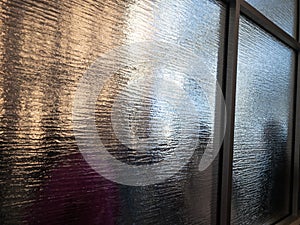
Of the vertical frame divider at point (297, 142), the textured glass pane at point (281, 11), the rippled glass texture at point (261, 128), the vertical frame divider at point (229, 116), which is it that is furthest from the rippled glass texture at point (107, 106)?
the vertical frame divider at point (297, 142)

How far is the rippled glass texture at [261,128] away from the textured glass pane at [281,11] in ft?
0.30

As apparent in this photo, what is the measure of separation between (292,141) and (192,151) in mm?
1146

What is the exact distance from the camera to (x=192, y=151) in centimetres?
132

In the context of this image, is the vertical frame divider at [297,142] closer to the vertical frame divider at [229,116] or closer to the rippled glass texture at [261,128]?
the rippled glass texture at [261,128]

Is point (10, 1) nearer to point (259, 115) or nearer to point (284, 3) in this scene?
point (259, 115)

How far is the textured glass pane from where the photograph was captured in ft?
5.77

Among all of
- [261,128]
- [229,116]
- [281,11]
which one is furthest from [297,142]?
[229,116]

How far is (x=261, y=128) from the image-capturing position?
1.80 m

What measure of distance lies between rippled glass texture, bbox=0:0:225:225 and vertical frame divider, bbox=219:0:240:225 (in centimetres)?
4

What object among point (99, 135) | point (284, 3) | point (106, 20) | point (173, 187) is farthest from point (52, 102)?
point (284, 3)

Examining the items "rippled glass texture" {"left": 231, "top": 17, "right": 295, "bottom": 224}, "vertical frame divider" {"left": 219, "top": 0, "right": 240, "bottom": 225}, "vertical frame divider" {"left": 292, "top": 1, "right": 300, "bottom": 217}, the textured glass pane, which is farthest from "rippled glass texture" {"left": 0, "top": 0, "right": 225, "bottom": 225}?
"vertical frame divider" {"left": 292, "top": 1, "right": 300, "bottom": 217}

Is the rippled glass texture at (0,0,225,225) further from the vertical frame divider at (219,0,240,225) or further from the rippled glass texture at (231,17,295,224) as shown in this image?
the rippled glass texture at (231,17,295,224)

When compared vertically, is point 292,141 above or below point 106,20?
below

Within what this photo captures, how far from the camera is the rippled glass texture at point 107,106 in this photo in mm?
800
